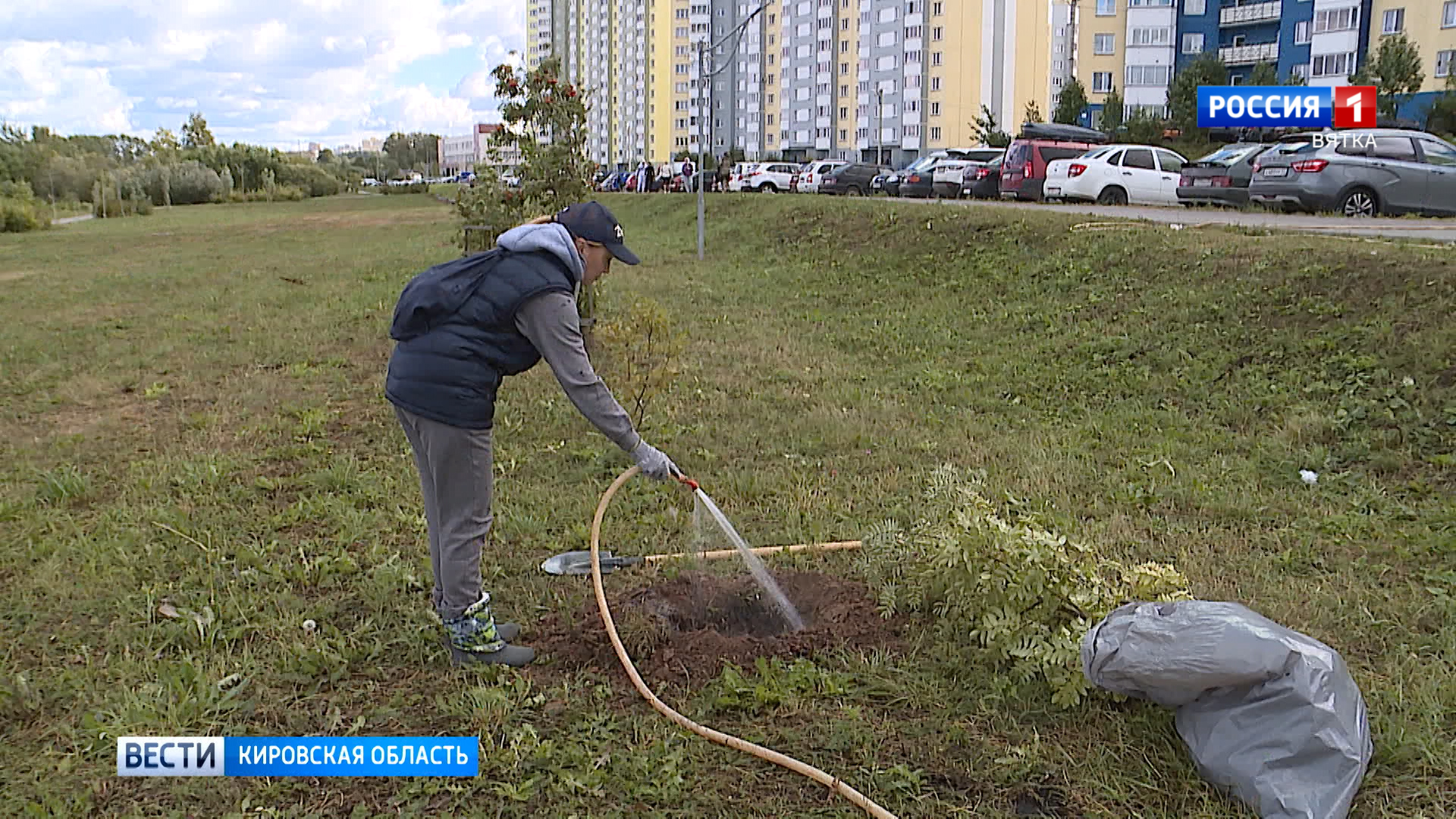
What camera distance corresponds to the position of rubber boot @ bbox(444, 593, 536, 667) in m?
4.12

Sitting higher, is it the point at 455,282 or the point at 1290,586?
the point at 455,282

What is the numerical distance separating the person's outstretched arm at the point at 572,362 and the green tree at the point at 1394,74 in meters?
42.2

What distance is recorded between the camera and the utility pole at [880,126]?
69312 mm

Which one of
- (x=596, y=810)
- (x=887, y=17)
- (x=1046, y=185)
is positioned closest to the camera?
(x=596, y=810)

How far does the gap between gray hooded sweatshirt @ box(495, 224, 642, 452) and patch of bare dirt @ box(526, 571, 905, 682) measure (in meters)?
0.90

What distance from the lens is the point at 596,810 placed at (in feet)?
10.8

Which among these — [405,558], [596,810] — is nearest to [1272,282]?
[405,558]

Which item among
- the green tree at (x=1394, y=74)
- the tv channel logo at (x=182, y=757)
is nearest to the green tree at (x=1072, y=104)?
the green tree at (x=1394, y=74)

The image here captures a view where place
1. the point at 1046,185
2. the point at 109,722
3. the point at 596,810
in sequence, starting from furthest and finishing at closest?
the point at 1046,185 < the point at 109,722 < the point at 596,810

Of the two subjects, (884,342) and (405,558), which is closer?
(405,558)

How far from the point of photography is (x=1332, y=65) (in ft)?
162

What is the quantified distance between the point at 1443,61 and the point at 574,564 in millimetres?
50923

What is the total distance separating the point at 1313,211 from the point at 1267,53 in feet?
135

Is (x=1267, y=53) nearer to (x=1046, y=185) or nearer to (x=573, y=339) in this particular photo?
(x=1046, y=185)
